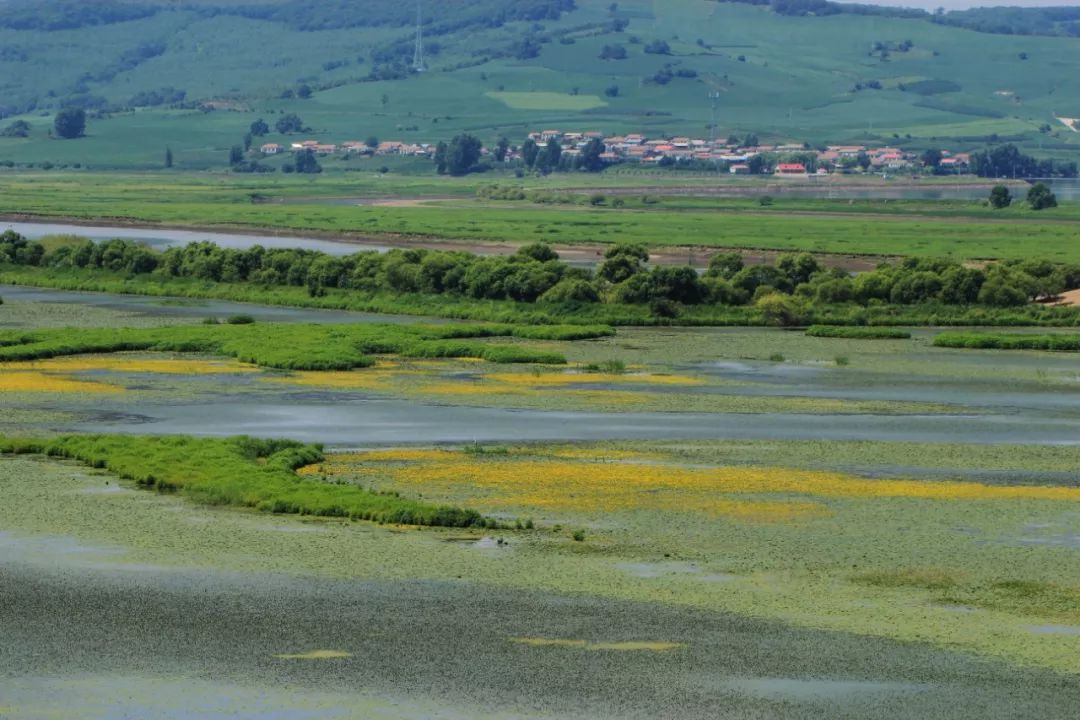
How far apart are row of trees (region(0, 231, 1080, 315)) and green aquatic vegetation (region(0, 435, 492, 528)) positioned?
3517cm

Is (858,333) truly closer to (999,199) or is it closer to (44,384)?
(44,384)

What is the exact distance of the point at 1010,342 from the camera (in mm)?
67062

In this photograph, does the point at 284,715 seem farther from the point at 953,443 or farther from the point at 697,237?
the point at 697,237

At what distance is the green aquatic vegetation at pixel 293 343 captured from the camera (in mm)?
60625

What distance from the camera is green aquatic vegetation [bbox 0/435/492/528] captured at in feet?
118

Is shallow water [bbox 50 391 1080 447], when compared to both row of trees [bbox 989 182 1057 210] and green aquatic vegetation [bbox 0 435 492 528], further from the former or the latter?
row of trees [bbox 989 182 1057 210]

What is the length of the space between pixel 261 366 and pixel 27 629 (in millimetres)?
31325

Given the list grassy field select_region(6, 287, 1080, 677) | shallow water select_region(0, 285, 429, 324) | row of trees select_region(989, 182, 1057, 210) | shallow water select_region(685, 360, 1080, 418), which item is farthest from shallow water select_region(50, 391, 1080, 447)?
row of trees select_region(989, 182, 1057, 210)

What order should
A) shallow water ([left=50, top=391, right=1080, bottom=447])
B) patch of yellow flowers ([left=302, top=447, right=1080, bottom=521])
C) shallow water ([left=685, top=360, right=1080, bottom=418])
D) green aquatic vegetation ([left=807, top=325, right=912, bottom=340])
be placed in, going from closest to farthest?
1. patch of yellow flowers ([left=302, top=447, right=1080, bottom=521])
2. shallow water ([left=50, top=391, right=1080, bottom=447])
3. shallow water ([left=685, top=360, right=1080, bottom=418])
4. green aquatic vegetation ([left=807, top=325, right=912, bottom=340])

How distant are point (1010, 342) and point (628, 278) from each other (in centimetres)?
1708

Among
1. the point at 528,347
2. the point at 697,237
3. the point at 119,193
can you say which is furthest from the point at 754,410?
the point at 119,193

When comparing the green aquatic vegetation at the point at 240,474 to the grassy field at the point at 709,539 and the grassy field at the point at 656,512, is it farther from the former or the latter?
the grassy field at the point at 709,539

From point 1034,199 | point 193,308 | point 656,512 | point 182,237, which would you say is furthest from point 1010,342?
point 1034,199

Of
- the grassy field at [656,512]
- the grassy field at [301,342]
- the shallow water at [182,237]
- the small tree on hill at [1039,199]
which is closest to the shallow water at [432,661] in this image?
the grassy field at [656,512]
